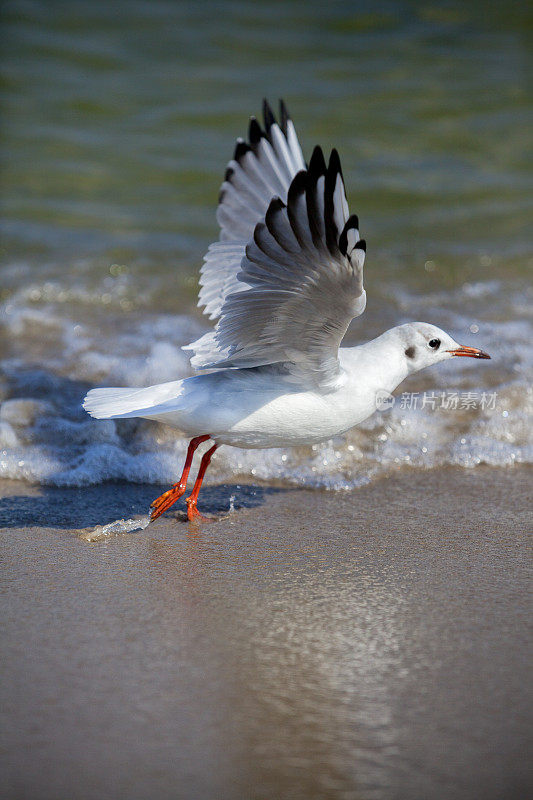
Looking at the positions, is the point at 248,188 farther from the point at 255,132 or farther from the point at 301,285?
the point at 301,285

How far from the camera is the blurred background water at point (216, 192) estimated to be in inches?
168

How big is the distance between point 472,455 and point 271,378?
1.23 metres

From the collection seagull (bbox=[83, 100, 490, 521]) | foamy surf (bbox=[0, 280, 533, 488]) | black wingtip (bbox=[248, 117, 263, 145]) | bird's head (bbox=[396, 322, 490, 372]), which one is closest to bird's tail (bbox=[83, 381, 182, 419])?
seagull (bbox=[83, 100, 490, 521])

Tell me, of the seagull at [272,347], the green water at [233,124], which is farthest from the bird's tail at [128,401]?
the green water at [233,124]

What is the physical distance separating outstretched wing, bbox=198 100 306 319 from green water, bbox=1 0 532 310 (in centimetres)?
243

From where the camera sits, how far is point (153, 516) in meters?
3.42

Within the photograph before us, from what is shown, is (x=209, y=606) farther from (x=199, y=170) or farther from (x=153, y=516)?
(x=199, y=170)

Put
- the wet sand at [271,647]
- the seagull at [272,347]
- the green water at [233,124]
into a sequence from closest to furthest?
the wet sand at [271,647] → the seagull at [272,347] → the green water at [233,124]

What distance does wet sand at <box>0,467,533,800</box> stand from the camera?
1.96 m

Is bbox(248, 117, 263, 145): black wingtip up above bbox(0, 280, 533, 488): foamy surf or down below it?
above

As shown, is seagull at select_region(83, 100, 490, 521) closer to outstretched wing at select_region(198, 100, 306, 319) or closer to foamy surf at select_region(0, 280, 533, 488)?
outstretched wing at select_region(198, 100, 306, 319)

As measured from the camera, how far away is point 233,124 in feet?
29.8

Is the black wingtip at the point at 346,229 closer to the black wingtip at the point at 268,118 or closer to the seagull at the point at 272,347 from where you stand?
the seagull at the point at 272,347

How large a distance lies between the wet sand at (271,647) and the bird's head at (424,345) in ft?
1.94
